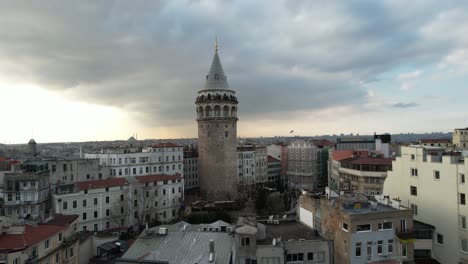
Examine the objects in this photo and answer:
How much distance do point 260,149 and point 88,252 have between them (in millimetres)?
61846

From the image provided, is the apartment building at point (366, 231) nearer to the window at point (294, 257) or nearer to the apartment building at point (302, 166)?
the window at point (294, 257)

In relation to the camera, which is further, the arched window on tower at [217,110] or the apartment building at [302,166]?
the apartment building at [302,166]

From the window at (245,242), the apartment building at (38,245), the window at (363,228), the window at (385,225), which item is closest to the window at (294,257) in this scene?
the window at (245,242)

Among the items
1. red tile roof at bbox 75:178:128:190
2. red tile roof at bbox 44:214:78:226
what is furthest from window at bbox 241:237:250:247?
red tile roof at bbox 75:178:128:190

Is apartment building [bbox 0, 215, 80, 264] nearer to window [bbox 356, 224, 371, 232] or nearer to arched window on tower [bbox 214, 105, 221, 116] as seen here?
window [bbox 356, 224, 371, 232]

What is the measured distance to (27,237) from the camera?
2086 cm

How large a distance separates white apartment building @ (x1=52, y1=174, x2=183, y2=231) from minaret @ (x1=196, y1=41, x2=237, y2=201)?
10.8m

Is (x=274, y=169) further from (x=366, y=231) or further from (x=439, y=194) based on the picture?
(x=366, y=231)

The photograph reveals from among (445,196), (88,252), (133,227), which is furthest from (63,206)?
(445,196)

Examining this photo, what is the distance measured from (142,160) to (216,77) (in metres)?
19.3

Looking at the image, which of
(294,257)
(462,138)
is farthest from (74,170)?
(462,138)

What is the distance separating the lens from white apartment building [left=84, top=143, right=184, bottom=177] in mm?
57094

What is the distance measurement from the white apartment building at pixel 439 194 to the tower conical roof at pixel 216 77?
3764 cm

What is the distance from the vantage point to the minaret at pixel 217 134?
2450 inches
